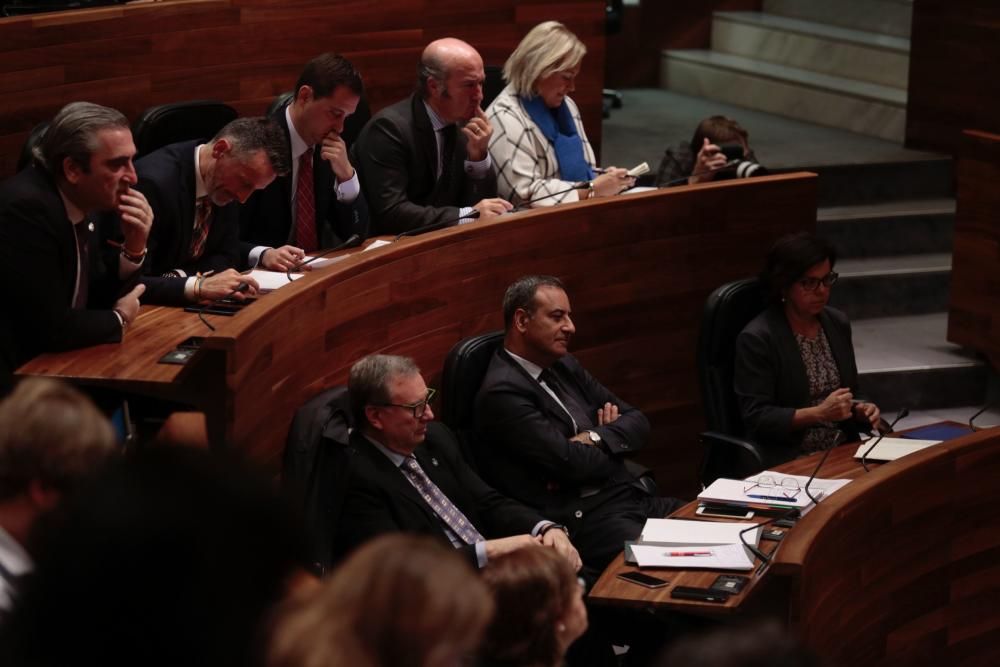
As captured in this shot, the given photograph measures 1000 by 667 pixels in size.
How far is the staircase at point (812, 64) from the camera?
7.71 metres

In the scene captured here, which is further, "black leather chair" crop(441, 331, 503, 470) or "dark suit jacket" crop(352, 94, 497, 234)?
"dark suit jacket" crop(352, 94, 497, 234)

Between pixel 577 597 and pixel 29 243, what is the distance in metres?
1.55

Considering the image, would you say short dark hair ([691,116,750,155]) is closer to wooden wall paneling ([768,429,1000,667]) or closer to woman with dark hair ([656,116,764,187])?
woman with dark hair ([656,116,764,187])

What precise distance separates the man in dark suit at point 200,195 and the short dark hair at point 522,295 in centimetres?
67

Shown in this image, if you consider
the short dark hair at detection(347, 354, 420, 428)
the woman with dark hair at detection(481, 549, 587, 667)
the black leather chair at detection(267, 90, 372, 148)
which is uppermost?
the black leather chair at detection(267, 90, 372, 148)

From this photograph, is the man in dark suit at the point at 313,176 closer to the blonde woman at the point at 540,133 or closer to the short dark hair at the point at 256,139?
the short dark hair at the point at 256,139

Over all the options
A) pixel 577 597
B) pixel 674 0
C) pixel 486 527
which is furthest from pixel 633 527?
pixel 674 0

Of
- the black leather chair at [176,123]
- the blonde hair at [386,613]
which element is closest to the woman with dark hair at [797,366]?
the black leather chair at [176,123]

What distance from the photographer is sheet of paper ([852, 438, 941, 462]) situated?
3971 millimetres

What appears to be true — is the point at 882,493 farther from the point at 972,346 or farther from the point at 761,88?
the point at 761,88

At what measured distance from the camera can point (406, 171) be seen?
4.70 m

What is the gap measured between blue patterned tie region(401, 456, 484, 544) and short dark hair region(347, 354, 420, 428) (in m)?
0.17

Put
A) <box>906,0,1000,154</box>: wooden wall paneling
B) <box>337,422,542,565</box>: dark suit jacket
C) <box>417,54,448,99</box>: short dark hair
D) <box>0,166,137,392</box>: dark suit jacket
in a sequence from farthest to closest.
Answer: <box>906,0,1000,154</box>: wooden wall paneling < <box>417,54,448,99</box>: short dark hair < <box>337,422,542,565</box>: dark suit jacket < <box>0,166,137,392</box>: dark suit jacket

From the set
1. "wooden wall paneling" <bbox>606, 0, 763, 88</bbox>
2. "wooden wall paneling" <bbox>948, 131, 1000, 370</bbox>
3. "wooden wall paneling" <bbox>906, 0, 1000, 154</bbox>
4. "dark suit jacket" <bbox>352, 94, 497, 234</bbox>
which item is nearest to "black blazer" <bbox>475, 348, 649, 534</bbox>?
"dark suit jacket" <bbox>352, 94, 497, 234</bbox>
